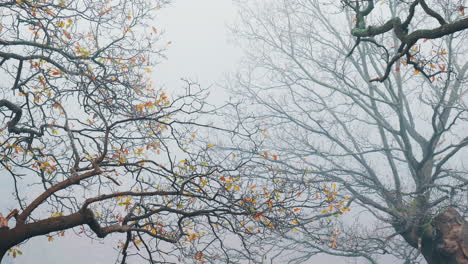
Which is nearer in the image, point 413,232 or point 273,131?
point 413,232

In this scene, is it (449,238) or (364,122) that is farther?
(364,122)

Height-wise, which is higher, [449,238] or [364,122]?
[364,122]

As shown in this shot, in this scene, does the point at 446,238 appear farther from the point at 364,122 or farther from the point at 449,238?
the point at 364,122

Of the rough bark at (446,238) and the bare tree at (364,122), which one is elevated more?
the bare tree at (364,122)

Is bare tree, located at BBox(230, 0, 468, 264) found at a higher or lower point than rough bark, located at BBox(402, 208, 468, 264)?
higher

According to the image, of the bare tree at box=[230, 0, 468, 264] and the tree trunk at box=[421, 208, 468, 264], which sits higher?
the bare tree at box=[230, 0, 468, 264]

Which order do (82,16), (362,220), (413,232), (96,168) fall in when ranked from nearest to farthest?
(96,168) < (82,16) < (413,232) < (362,220)

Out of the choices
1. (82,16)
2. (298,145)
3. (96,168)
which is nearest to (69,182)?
(96,168)

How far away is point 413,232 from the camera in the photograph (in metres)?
8.57

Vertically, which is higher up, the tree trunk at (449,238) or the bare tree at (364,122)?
the bare tree at (364,122)

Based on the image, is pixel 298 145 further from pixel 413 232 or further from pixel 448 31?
pixel 448 31

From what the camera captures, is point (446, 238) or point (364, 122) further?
point (364, 122)

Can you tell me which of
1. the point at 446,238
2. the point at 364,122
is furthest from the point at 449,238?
the point at 364,122

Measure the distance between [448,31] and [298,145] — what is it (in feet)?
27.4
